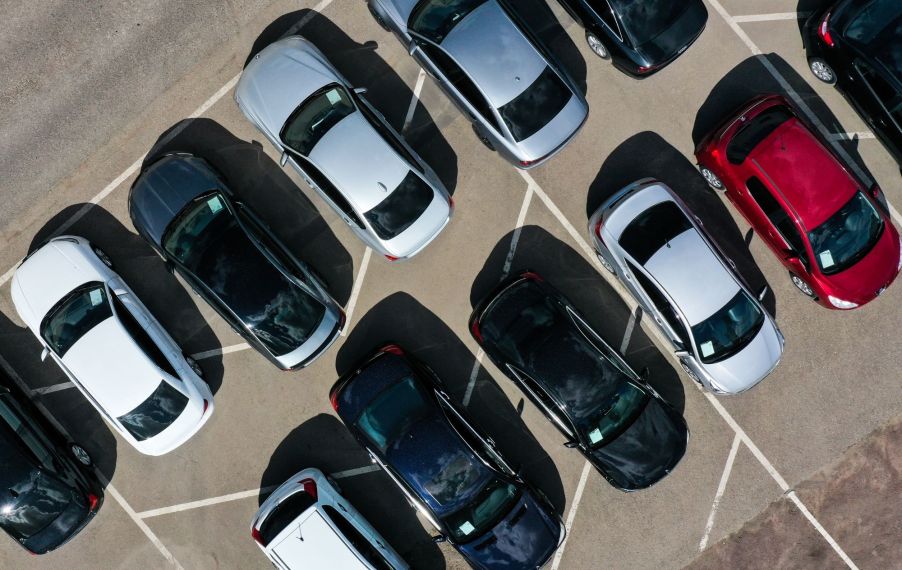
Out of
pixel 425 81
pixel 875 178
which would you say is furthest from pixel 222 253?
pixel 875 178

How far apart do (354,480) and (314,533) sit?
128cm

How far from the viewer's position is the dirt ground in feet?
37.0

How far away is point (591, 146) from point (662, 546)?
7.35 m

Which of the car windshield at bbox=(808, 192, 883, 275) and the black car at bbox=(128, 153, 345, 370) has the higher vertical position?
the black car at bbox=(128, 153, 345, 370)

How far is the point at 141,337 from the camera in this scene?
10.2m

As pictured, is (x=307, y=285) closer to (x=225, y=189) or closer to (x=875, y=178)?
(x=225, y=189)

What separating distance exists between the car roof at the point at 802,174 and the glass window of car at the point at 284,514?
30.3 feet

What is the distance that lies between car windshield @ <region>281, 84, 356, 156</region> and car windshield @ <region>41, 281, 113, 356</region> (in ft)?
A: 13.6

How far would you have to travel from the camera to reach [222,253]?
32.4ft

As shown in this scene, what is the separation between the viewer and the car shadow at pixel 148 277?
11.0 meters

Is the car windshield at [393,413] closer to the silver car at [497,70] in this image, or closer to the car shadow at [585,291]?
the car shadow at [585,291]

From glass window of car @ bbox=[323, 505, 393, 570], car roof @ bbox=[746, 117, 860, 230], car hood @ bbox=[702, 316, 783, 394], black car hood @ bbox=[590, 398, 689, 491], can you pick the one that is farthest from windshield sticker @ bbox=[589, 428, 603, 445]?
car roof @ bbox=[746, 117, 860, 230]

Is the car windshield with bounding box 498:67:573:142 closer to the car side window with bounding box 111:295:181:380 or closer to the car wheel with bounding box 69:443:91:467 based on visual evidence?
the car side window with bounding box 111:295:181:380

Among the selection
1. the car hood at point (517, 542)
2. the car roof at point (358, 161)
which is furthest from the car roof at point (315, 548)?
the car roof at point (358, 161)
